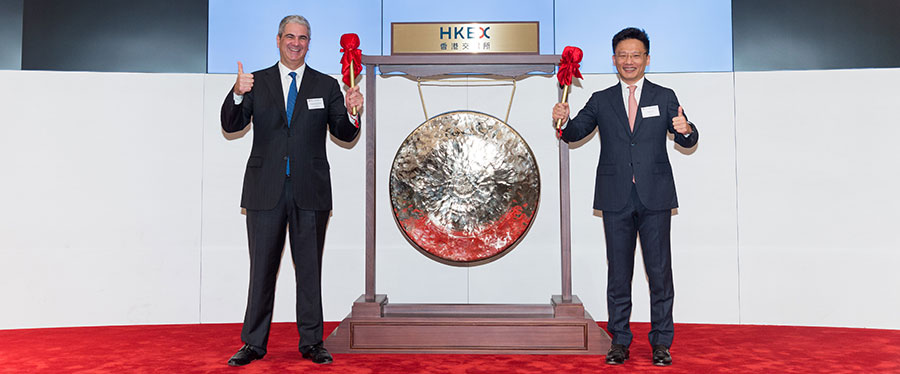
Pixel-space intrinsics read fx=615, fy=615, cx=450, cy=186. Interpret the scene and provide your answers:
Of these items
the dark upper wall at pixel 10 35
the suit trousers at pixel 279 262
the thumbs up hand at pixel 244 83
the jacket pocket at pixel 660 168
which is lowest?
the suit trousers at pixel 279 262

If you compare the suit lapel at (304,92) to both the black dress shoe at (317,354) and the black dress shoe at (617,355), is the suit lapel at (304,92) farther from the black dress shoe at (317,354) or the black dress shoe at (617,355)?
the black dress shoe at (617,355)

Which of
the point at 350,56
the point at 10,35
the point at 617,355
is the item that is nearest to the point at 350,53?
the point at 350,56

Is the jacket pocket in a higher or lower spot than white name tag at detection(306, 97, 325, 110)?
lower

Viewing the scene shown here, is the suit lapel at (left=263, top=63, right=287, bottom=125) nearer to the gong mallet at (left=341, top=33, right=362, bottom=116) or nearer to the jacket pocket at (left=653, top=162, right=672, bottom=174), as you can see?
the gong mallet at (left=341, top=33, right=362, bottom=116)

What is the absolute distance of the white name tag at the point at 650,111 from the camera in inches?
100

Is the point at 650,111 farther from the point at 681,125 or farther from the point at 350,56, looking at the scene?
the point at 350,56

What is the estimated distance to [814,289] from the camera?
11.4 feet

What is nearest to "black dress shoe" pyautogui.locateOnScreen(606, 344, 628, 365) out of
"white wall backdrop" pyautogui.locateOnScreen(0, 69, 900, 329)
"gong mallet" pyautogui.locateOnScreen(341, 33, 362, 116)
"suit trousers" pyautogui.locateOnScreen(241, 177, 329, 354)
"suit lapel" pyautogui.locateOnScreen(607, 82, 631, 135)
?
"suit lapel" pyautogui.locateOnScreen(607, 82, 631, 135)

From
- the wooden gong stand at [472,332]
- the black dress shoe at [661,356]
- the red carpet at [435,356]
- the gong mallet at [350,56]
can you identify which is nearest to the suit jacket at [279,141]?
the gong mallet at [350,56]

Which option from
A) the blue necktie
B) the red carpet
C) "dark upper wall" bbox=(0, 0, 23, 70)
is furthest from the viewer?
"dark upper wall" bbox=(0, 0, 23, 70)

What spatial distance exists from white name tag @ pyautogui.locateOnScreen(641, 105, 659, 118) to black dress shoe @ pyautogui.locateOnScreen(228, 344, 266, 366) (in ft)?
6.10

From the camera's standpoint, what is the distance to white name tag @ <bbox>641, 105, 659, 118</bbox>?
2.54 metres

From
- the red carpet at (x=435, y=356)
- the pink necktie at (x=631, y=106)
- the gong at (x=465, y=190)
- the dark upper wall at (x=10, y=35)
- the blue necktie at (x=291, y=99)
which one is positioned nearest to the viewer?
the red carpet at (x=435, y=356)

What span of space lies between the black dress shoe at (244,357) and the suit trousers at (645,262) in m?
1.48
